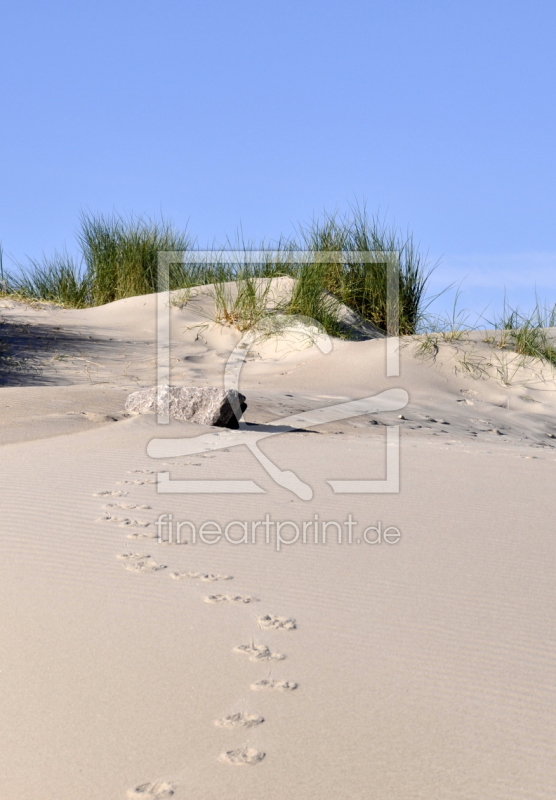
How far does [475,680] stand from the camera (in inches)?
71.6

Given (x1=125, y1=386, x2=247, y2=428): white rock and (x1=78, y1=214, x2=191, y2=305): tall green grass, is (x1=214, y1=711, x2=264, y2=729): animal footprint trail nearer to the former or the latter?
(x1=125, y1=386, x2=247, y2=428): white rock

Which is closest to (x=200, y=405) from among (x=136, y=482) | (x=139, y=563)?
(x=136, y=482)

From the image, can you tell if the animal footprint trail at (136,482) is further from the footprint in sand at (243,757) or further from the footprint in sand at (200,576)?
the footprint in sand at (243,757)

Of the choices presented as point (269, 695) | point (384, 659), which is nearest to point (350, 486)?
point (384, 659)

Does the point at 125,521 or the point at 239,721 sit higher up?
the point at 125,521

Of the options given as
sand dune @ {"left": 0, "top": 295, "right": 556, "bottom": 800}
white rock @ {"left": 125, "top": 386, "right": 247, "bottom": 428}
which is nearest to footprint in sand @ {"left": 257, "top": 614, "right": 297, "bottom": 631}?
sand dune @ {"left": 0, "top": 295, "right": 556, "bottom": 800}

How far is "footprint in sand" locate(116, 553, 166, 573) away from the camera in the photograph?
7.69 feet

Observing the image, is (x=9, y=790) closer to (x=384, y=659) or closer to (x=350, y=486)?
(x=384, y=659)

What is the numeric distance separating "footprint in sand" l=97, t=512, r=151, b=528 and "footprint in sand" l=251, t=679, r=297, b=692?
1.06 m

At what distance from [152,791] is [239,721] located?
0.79ft

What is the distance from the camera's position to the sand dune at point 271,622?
1.52m

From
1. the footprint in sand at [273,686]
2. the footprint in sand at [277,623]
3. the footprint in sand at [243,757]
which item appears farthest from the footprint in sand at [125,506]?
the footprint in sand at [243,757]

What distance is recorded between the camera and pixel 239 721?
162 cm

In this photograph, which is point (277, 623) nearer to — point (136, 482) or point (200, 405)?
point (136, 482)
